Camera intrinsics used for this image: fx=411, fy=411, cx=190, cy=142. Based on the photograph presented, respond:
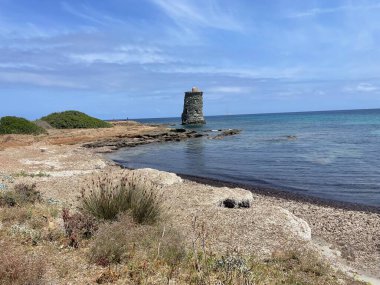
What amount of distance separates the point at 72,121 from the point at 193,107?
33544 millimetres

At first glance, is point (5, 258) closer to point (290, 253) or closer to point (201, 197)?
point (290, 253)

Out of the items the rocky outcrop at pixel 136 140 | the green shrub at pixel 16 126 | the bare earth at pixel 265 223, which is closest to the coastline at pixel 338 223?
→ the bare earth at pixel 265 223

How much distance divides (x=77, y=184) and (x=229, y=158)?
19.2m

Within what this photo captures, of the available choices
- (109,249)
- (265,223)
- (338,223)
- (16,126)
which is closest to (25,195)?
(109,249)

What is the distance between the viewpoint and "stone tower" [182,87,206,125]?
89938 mm

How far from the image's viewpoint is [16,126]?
151 ft

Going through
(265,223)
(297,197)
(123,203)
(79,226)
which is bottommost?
(297,197)

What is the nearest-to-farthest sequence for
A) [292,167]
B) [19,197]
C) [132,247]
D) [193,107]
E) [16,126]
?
[132,247], [19,197], [292,167], [16,126], [193,107]

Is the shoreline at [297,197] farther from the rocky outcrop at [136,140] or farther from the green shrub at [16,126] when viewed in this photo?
the green shrub at [16,126]

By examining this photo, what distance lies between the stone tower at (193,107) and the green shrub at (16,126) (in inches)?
1811

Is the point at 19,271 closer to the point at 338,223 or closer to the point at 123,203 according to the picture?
the point at 123,203

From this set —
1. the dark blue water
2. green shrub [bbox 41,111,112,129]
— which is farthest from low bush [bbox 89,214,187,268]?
green shrub [bbox 41,111,112,129]

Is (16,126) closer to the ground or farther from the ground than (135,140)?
farther from the ground

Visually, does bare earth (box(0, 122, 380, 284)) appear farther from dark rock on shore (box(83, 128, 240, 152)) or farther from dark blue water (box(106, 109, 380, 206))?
dark rock on shore (box(83, 128, 240, 152))
